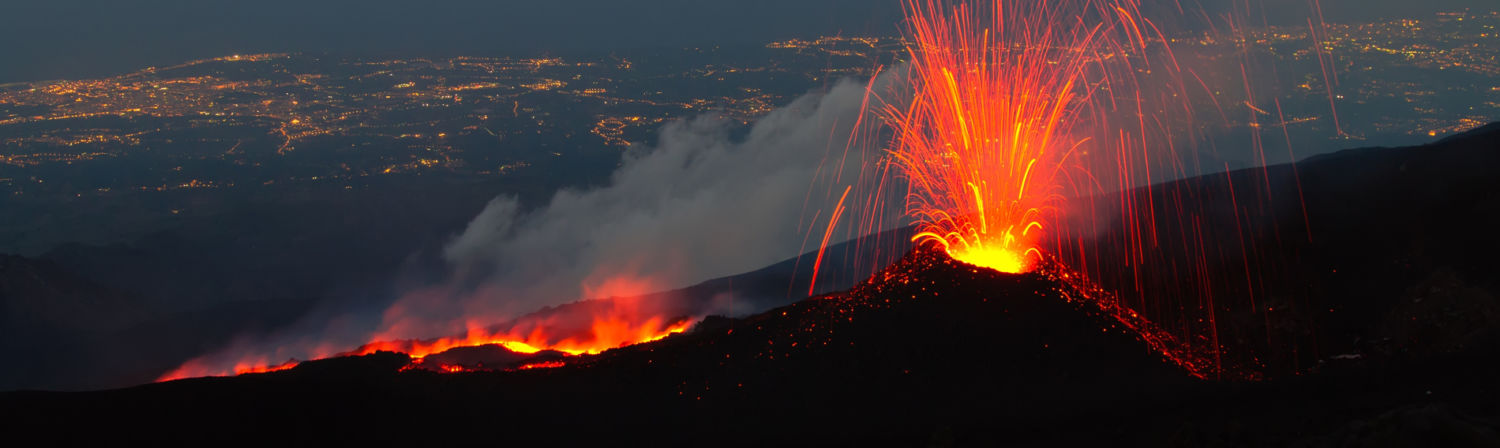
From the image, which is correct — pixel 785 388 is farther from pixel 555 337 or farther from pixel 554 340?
pixel 555 337

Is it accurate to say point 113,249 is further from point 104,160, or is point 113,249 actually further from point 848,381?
point 848,381

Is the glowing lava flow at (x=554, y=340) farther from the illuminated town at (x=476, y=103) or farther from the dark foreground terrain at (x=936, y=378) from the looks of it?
the illuminated town at (x=476, y=103)

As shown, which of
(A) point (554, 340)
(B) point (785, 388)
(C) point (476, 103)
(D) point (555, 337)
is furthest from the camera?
(C) point (476, 103)

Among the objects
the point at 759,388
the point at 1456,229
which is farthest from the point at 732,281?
the point at 1456,229

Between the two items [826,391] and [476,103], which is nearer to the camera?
[826,391]

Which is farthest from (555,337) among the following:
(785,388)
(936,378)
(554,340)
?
(936,378)
